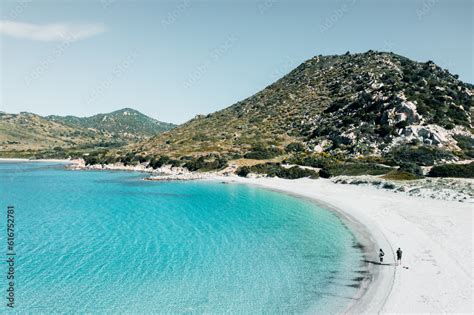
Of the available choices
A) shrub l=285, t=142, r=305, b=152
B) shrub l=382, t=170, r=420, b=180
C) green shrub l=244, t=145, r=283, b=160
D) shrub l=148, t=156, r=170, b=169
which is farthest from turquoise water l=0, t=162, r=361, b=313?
shrub l=148, t=156, r=170, b=169

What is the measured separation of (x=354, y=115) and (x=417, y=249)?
4147 inches

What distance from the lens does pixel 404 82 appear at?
147 metres

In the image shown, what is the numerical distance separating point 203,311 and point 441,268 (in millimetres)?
17339

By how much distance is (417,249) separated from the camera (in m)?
30.9

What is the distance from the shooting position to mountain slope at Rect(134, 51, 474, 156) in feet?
367

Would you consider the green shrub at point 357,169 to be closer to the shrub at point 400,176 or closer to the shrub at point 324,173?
the shrub at point 324,173

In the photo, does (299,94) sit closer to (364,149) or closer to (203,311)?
(364,149)

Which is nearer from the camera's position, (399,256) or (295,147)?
(399,256)

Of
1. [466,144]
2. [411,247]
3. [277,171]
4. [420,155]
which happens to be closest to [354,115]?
[466,144]

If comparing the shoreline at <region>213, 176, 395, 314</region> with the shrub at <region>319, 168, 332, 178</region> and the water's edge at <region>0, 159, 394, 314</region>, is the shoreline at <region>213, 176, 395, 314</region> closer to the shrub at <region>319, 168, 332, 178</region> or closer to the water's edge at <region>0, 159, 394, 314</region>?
the water's edge at <region>0, 159, 394, 314</region>

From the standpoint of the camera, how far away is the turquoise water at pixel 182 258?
22391 millimetres

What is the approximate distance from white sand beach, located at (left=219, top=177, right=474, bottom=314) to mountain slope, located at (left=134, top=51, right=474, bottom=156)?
5614cm

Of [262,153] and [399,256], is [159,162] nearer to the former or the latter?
[262,153]

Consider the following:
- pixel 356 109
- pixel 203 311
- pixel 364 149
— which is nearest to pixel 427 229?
pixel 203 311
